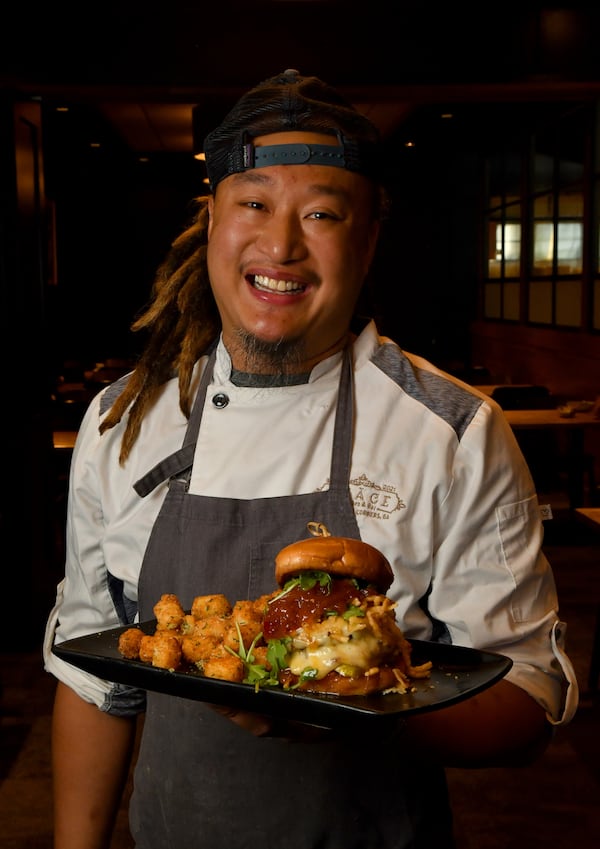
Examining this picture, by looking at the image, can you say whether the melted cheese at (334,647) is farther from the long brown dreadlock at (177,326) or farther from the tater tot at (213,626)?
the long brown dreadlock at (177,326)

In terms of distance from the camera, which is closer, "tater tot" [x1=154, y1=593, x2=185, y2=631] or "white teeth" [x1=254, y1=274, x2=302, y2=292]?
"tater tot" [x1=154, y1=593, x2=185, y2=631]

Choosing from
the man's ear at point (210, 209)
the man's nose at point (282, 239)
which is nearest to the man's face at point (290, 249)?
the man's nose at point (282, 239)

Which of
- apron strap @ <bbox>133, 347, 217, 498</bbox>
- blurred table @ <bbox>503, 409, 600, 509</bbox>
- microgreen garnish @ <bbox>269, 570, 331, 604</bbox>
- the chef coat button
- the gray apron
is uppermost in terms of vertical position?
the chef coat button

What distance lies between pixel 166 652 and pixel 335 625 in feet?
0.67

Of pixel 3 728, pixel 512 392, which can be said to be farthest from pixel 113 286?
pixel 3 728

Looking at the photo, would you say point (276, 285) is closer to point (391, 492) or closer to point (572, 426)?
point (391, 492)

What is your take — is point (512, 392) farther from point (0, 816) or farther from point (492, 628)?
point (492, 628)

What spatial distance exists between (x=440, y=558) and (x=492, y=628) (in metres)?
0.12

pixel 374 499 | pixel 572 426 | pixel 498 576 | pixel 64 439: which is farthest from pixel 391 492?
pixel 572 426

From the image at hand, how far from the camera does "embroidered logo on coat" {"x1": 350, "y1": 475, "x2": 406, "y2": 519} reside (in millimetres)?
1429

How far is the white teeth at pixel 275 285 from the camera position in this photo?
57.0 inches

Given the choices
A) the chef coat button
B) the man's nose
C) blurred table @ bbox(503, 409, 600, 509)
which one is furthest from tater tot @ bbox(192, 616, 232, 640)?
blurred table @ bbox(503, 409, 600, 509)

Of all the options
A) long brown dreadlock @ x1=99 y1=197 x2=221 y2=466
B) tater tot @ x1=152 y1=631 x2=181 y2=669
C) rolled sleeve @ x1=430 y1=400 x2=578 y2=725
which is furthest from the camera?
long brown dreadlock @ x1=99 y1=197 x2=221 y2=466

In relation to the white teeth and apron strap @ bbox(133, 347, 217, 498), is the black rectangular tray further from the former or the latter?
the white teeth
